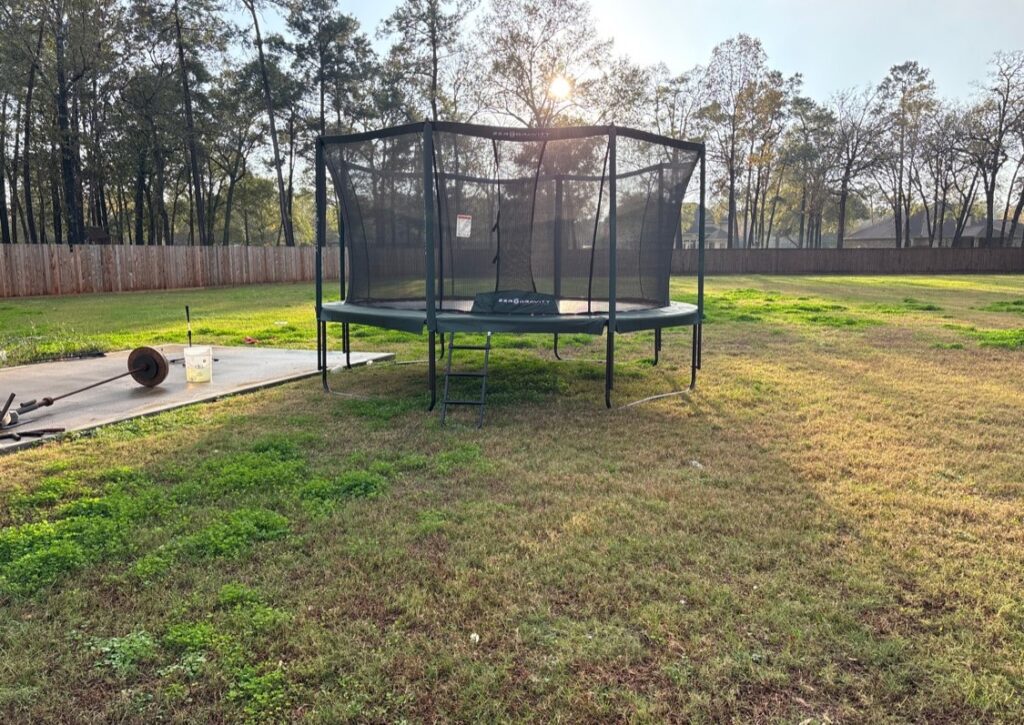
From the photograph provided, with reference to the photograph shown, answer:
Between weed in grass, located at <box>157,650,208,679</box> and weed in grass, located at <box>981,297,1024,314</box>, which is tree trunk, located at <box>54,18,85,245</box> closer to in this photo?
weed in grass, located at <box>157,650,208,679</box>

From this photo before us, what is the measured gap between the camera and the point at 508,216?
5.42 m

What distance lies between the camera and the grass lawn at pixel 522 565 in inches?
59.2

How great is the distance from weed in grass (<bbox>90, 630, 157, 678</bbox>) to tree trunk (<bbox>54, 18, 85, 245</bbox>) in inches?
874

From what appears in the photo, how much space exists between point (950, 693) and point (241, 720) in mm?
1576

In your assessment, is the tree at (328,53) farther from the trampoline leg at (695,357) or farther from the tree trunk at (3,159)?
the trampoline leg at (695,357)

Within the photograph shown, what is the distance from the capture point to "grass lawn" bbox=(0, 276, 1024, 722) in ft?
4.93

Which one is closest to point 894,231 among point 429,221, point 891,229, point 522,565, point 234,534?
point 891,229

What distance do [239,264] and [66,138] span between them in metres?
6.03

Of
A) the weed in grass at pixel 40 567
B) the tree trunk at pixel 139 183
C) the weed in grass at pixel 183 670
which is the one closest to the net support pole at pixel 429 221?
the weed in grass at pixel 40 567

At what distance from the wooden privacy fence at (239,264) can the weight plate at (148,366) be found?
13120 mm

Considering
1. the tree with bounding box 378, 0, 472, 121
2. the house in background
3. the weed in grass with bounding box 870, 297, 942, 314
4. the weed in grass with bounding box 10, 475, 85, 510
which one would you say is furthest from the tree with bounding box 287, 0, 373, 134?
the house in background

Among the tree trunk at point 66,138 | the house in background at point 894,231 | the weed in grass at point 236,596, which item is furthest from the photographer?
the house in background at point 894,231

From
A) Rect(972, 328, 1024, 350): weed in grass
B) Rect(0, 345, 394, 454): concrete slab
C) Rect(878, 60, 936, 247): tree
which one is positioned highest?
Rect(878, 60, 936, 247): tree

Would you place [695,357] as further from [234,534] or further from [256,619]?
[256,619]
